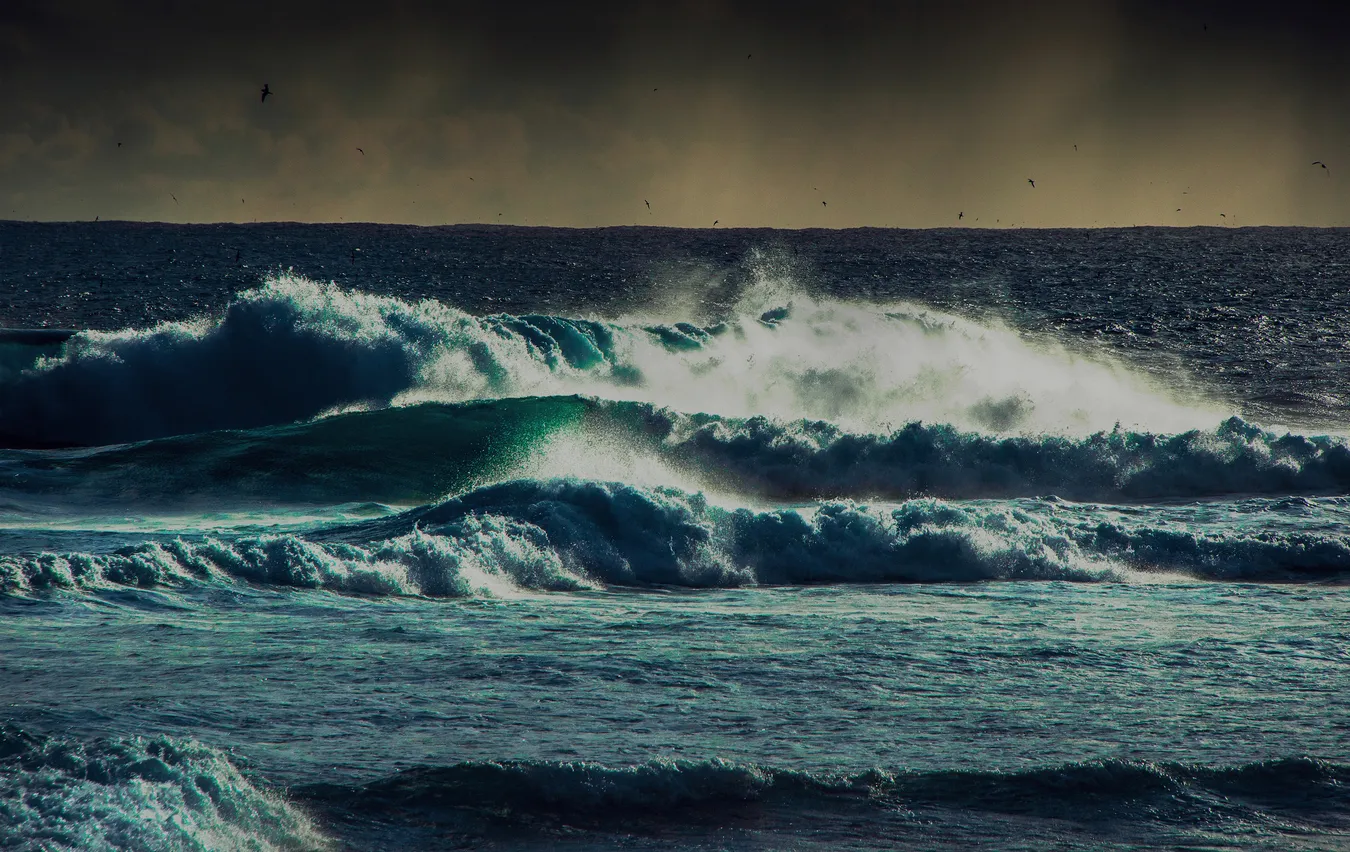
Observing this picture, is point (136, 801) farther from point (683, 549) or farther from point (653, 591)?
point (683, 549)

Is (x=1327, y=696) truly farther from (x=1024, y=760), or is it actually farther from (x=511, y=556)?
(x=511, y=556)

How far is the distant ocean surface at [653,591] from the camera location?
5.80 metres

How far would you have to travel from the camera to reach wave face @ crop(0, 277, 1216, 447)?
20.3 m

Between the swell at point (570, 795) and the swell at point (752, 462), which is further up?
the swell at point (752, 462)

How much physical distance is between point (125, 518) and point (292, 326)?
28.3 feet

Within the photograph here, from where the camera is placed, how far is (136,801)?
5.50 metres

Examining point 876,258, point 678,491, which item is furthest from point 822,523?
point 876,258

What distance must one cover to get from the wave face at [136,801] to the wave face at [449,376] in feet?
47.3

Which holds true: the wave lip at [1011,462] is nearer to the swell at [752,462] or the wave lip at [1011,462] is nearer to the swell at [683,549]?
the swell at [752,462]

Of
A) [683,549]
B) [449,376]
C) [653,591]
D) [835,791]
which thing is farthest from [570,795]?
[449,376]

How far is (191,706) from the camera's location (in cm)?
674

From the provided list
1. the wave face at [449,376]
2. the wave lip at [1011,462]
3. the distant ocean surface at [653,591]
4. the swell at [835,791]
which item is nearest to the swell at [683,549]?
the distant ocean surface at [653,591]

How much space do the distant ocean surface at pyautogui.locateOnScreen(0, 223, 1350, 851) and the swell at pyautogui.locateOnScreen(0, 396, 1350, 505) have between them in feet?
0.20

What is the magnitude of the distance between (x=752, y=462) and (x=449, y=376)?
6.65 m
